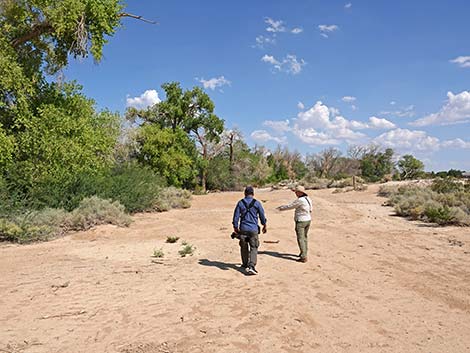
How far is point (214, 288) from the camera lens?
Result: 6.68m

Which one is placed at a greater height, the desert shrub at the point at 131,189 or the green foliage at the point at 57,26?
the green foliage at the point at 57,26

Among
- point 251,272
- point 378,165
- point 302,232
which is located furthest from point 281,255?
point 378,165

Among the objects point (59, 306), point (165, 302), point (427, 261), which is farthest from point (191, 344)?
point (427, 261)

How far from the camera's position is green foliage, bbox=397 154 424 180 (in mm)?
54688

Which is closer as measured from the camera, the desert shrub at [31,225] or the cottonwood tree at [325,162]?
the desert shrub at [31,225]

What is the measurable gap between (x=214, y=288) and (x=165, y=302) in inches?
40.7

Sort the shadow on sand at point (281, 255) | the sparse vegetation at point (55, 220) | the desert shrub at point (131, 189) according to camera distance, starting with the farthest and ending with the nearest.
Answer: the desert shrub at point (131, 189) → the sparse vegetation at point (55, 220) → the shadow on sand at point (281, 255)

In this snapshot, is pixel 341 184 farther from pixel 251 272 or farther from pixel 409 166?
pixel 251 272

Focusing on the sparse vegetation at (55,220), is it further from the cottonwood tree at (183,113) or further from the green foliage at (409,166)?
the green foliage at (409,166)

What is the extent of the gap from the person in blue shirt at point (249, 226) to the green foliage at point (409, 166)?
52.5m

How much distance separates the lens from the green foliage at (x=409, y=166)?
2153 inches

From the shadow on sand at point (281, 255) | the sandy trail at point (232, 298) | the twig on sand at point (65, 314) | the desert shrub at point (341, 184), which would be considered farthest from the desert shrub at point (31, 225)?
the desert shrub at point (341, 184)

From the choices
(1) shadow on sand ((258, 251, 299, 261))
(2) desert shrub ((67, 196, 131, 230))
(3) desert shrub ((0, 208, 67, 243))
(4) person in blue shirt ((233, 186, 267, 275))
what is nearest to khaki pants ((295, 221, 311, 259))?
(1) shadow on sand ((258, 251, 299, 261))

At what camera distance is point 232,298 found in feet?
20.2
